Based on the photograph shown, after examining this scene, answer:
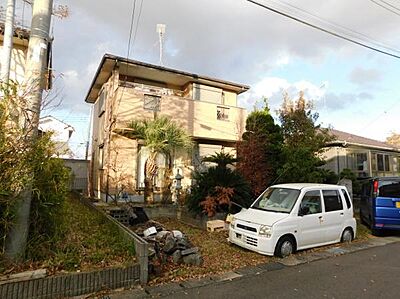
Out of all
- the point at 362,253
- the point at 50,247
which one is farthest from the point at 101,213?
the point at 362,253

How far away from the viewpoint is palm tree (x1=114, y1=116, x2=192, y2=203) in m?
11.6

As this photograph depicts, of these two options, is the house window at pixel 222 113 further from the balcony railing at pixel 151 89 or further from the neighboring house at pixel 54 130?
the neighboring house at pixel 54 130

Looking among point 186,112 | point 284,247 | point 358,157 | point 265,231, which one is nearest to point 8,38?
point 186,112

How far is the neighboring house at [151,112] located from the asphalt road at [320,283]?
803cm

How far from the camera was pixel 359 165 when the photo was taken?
2138 centimetres

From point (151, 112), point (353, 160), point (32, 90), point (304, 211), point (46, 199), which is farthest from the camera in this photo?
point (353, 160)

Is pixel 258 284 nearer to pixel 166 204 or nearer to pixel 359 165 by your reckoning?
pixel 166 204

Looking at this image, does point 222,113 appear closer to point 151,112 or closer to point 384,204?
point 151,112

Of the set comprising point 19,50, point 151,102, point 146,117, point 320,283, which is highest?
point 19,50

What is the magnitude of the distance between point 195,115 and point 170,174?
3350 mm

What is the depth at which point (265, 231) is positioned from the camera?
21.2ft

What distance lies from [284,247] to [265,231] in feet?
2.14

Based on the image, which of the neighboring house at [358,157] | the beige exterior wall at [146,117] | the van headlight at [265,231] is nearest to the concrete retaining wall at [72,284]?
the van headlight at [265,231]

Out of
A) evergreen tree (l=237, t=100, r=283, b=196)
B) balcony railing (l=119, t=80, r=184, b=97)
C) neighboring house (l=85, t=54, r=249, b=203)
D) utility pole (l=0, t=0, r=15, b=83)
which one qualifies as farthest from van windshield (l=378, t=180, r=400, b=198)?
utility pole (l=0, t=0, r=15, b=83)
